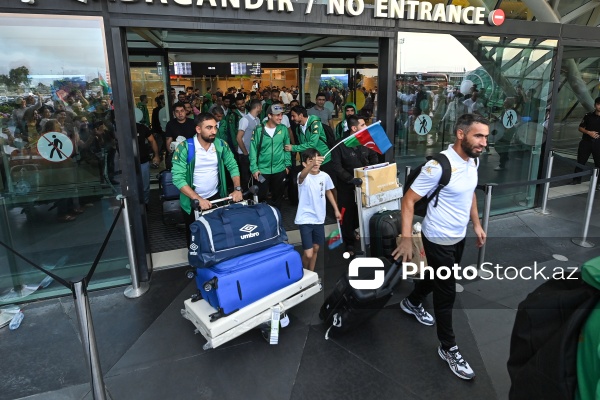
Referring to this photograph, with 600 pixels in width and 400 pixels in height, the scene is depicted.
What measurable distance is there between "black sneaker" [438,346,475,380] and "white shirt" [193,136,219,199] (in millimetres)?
2943

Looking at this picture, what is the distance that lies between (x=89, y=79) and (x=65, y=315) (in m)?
2.51

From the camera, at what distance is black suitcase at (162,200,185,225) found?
6.19 meters

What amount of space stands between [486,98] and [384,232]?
3.83 metres

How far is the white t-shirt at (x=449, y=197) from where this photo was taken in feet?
10.3

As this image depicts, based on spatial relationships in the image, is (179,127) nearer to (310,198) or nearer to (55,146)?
(55,146)

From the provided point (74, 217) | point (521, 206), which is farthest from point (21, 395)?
point (521, 206)

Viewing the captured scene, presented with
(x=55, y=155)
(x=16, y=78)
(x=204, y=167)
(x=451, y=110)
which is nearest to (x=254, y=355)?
(x=204, y=167)

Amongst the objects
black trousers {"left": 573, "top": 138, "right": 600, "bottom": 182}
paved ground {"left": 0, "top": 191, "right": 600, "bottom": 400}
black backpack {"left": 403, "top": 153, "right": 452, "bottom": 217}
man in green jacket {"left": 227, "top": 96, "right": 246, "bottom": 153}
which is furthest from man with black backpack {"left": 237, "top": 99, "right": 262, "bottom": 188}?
black trousers {"left": 573, "top": 138, "right": 600, "bottom": 182}

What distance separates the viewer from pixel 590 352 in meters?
1.34

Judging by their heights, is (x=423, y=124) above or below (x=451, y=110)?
below

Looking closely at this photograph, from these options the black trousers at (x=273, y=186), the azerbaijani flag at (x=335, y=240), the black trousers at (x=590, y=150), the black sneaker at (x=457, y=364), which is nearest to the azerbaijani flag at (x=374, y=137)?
the azerbaijani flag at (x=335, y=240)

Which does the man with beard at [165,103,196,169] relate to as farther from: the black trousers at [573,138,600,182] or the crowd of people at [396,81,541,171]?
the black trousers at [573,138,600,182]

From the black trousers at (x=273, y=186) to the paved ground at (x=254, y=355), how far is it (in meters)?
2.05

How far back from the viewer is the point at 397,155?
6.41 metres
